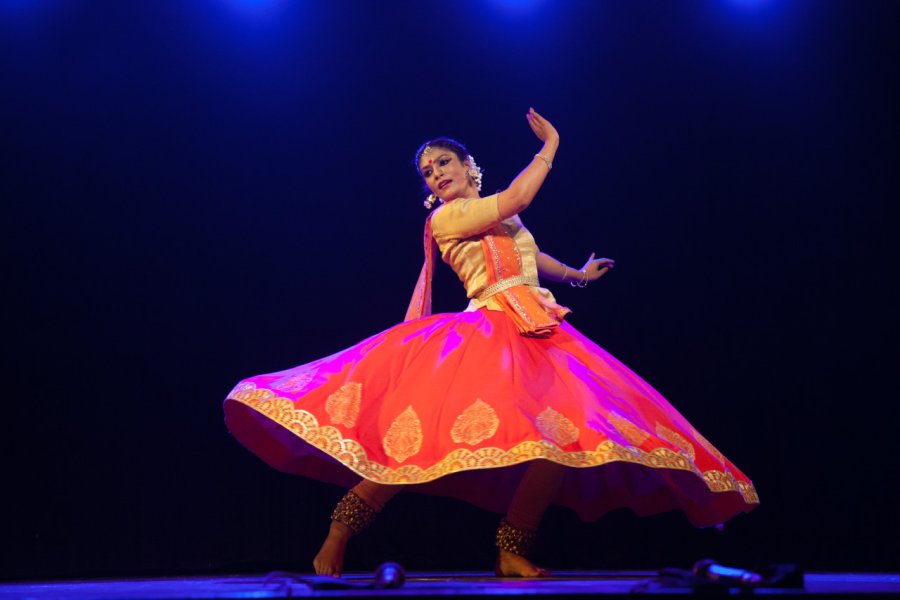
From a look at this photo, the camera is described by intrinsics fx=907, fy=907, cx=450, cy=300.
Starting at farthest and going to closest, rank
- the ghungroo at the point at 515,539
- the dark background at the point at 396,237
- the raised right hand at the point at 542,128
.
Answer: the dark background at the point at 396,237, the raised right hand at the point at 542,128, the ghungroo at the point at 515,539

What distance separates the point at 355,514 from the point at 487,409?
451mm

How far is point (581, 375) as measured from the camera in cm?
232

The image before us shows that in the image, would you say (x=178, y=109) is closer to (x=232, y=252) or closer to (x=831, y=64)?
(x=232, y=252)

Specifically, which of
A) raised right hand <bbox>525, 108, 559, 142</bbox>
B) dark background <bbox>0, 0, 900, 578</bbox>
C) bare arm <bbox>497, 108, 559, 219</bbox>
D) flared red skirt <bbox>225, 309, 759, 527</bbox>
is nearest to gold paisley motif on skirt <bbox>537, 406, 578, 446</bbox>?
flared red skirt <bbox>225, 309, 759, 527</bbox>

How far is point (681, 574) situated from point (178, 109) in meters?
2.78

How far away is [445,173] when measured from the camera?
2791 mm

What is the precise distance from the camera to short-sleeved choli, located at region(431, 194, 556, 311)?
259 cm

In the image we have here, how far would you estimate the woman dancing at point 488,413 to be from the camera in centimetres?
209

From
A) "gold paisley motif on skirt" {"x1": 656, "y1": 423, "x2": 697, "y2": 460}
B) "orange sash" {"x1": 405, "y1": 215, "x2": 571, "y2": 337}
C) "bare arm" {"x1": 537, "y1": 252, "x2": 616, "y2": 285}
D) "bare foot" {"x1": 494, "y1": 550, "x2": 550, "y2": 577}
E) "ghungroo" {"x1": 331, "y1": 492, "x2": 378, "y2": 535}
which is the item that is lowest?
"bare foot" {"x1": 494, "y1": 550, "x2": 550, "y2": 577}

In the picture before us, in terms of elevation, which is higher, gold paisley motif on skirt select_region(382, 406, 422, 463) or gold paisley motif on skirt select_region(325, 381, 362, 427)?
gold paisley motif on skirt select_region(325, 381, 362, 427)

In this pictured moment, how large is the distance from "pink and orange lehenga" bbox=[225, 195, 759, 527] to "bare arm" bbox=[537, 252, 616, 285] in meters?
0.23

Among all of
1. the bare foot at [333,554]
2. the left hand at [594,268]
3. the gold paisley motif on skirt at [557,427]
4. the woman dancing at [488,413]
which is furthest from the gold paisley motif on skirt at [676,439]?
the left hand at [594,268]

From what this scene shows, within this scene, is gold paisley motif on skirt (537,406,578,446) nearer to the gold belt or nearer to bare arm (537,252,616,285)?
the gold belt

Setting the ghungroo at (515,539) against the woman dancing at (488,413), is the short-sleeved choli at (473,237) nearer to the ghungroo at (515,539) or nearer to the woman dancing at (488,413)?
the woman dancing at (488,413)
